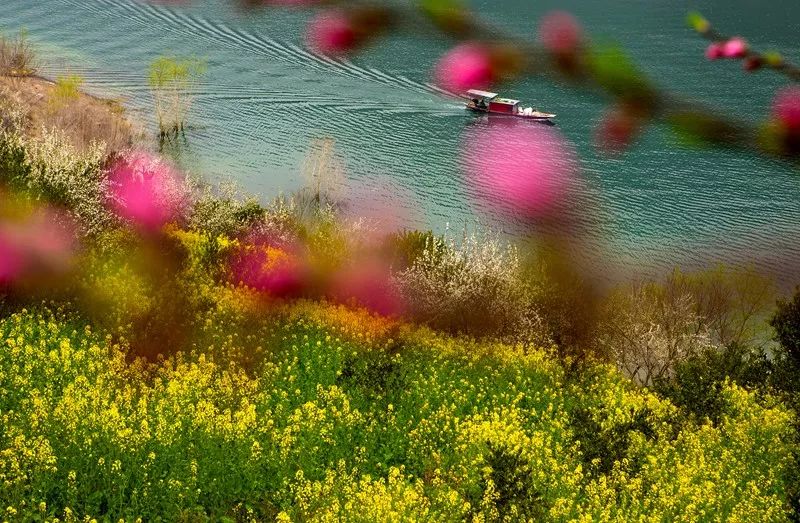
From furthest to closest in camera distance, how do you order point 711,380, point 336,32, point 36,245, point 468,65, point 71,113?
point 71,113
point 36,245
point 711,380
point 468,65
point 336,32

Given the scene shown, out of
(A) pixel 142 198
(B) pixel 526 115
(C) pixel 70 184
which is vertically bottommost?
(A) pixel 142 198

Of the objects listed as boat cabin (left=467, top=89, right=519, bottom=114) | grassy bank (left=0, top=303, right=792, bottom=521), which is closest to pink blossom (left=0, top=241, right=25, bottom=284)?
grassy bank (left=0, top=303, right=792, bottom=521)

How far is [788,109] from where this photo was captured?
1.65 meters

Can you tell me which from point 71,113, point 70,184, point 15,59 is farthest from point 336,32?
point 15,59

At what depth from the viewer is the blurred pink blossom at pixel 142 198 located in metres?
31.8

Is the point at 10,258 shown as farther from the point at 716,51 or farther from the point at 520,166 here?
the point at 520,166

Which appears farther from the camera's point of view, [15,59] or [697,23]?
[15,59]

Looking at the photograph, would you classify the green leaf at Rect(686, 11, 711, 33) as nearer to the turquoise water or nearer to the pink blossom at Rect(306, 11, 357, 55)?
the pink blossom at Rect(306, 11, 357, 55)

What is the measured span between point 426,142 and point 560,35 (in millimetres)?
55699

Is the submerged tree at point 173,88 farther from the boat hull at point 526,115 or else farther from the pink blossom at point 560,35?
the pink blossom at point 560,35

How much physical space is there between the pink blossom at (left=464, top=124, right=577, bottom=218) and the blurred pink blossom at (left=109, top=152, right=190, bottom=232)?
1939cm

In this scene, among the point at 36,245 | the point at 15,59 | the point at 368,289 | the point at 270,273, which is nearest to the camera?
the point at 36,245

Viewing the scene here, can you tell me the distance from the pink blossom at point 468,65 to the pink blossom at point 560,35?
0.55ft

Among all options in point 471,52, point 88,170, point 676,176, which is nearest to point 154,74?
point 88,170
